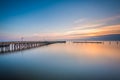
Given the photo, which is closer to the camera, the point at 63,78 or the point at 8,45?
the point at 63,78

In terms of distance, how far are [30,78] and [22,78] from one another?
482mm

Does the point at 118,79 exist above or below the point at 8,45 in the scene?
below

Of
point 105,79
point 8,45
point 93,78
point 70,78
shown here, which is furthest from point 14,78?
point 8,45

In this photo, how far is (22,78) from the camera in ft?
21.4

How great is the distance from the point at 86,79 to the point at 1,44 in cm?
1886

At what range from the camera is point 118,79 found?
21.6 feet

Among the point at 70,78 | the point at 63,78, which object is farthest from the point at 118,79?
the point at 63,78

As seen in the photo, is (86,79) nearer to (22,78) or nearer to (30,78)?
(30,78)

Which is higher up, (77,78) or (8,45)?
(8,45)

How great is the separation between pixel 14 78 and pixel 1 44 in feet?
53.4

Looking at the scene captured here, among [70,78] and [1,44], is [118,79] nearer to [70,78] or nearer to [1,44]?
[70,78]

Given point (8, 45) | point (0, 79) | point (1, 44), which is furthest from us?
point (8, 45)

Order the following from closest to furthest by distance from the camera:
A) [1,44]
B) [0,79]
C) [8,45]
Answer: [0,79] < [1,44] < [8,45]

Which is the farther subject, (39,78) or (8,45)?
(8,45)
